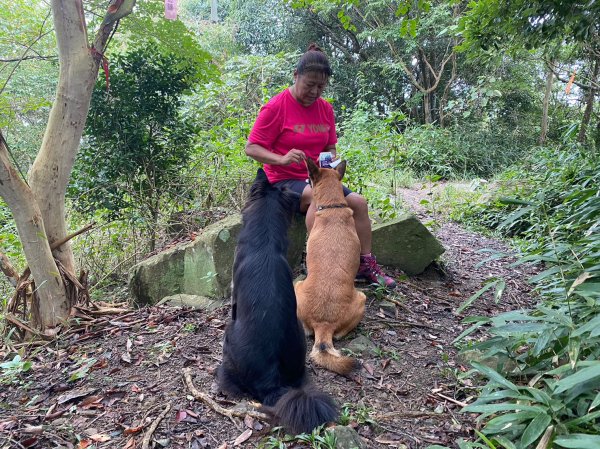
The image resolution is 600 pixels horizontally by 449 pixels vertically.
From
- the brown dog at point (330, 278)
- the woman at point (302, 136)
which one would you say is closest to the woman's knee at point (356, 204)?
the woman at point (302, 136)

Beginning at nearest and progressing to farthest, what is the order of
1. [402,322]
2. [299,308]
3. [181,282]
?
[299,308] < [402,322] < [181,282]

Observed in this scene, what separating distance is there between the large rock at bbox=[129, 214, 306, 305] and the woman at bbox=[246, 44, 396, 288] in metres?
0.58

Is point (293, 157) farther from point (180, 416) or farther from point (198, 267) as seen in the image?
point (180, 416)

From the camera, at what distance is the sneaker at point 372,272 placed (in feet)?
12.2

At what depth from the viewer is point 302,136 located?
12.1 ft

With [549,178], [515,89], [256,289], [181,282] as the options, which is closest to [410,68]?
[515,89]

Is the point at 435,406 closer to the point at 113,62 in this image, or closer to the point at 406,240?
the point at 406,240

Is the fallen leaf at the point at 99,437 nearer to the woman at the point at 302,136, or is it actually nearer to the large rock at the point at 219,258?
the large rock at the point at 219,258


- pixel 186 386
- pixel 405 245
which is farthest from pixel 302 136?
pixel 186 386

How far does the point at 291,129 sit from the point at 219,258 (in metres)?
1.39

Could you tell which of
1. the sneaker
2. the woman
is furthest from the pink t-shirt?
the sneaker

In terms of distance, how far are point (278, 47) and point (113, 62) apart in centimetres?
1179

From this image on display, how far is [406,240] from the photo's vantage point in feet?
14.0

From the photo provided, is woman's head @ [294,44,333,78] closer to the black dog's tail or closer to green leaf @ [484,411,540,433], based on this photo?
the black dog's tail
